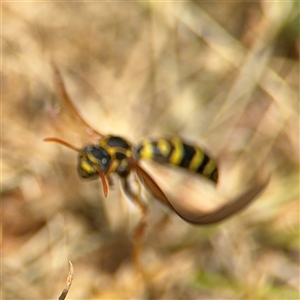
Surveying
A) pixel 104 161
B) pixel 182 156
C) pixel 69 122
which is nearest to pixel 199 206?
pixel 182 156

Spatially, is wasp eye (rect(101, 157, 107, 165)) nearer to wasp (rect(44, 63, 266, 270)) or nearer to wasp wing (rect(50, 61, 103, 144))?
wasp (rect(44, 63, 266, 270))

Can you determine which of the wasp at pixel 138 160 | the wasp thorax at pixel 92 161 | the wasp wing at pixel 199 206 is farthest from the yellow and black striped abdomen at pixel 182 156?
the wasp thorax at pixel 92 161

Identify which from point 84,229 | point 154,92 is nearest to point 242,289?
point 84,229

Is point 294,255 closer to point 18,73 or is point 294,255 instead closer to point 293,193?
point 293,193

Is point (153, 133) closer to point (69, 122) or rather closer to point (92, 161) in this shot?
point (69, 122)

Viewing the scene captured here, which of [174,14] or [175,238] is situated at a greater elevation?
[174,14]

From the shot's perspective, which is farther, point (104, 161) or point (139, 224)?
point (139, 224)
